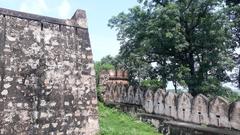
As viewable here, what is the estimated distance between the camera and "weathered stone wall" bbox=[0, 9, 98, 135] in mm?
6672

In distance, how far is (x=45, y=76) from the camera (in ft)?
23.6

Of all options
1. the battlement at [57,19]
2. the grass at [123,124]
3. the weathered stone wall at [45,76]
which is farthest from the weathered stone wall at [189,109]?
the battlement at [57,19]

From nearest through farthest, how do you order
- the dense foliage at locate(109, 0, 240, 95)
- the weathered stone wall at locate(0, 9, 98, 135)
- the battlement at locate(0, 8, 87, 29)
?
the weathered stone wall at locate(0, 9, 98, 135) < the battlement at locate(0, 8, 87, 29) < the dense foliage at locate(109, 0, 240, 95)

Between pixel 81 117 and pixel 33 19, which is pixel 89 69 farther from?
pixel 33 19

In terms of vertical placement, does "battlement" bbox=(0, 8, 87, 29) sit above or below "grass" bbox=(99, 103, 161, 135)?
above

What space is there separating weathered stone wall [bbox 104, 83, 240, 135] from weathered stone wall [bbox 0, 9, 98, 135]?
10.5 feet

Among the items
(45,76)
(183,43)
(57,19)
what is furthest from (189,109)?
(183,43)

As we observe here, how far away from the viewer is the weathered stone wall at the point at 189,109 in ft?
26.5

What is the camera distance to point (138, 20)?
63.7 feet

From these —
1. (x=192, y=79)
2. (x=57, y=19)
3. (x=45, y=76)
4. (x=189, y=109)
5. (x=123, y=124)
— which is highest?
(x=57, y=19)

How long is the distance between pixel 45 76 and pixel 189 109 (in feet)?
15.3

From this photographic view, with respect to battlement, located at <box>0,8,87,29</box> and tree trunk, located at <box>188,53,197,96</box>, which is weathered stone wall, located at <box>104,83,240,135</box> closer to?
battlement, located at <box>0,8,87,29</box>

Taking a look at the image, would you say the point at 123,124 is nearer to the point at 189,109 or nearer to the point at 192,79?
the point at 189,109

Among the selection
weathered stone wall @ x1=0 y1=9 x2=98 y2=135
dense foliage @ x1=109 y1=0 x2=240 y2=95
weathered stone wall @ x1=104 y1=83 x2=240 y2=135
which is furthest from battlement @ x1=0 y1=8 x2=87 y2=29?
dense foliage @ x1=109 y1=0 x2=240 y2=95
